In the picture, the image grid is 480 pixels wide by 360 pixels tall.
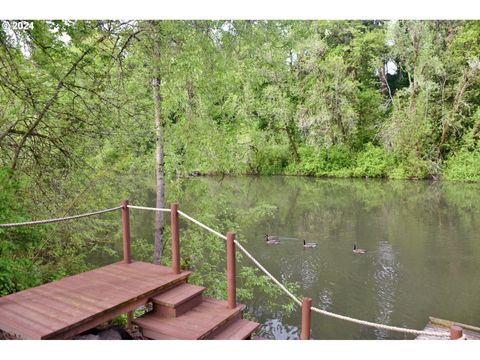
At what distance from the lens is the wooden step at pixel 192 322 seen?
2.77 m

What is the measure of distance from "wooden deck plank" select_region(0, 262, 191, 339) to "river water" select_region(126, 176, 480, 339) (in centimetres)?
356

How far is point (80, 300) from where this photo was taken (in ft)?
9.75

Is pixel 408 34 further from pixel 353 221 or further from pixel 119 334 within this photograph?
pixel 119 334

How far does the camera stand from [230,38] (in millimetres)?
5254

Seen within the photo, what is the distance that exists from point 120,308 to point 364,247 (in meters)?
8.48

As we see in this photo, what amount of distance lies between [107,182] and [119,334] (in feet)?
10.6

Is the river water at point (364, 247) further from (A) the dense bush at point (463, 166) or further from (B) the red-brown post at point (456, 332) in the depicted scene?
(B) the red-brown post at point (456, 332)

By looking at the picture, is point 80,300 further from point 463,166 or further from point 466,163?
point 466,163

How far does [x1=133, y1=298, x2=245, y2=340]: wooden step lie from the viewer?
2.77 meters

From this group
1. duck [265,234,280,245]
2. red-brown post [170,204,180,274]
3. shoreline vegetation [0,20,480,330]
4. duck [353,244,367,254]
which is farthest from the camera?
duck [265,234,280,245]

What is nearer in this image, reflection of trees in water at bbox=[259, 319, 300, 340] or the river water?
reflection of trees in water at bbox=[259, 319, 300, 340]

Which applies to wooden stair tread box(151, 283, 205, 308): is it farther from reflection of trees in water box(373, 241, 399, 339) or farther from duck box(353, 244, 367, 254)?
duck box(353, 244, 367, 254)

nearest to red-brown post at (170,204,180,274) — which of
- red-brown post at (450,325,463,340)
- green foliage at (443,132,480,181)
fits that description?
red-brown post at (450,325,463,340)
